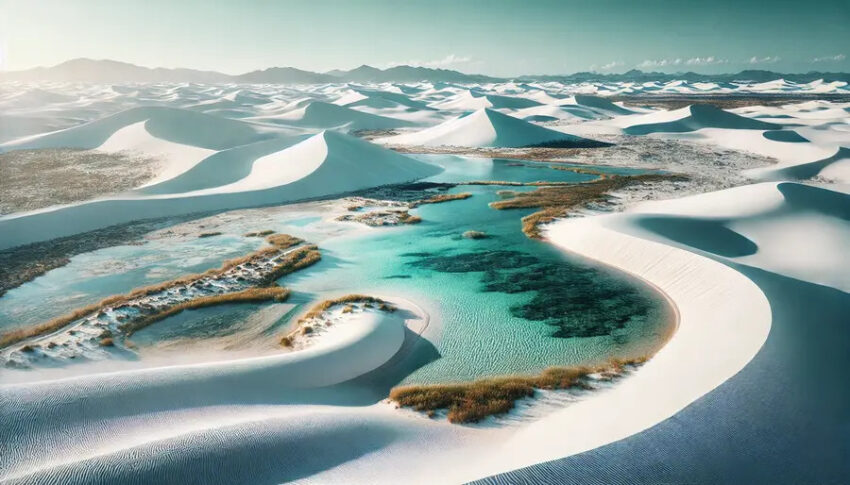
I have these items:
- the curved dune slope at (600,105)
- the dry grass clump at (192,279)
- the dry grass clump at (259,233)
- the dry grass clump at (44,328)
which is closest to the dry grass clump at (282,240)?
the dry grass clump at (192,279)

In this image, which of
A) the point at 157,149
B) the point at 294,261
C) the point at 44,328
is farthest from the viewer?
the point at 157,149

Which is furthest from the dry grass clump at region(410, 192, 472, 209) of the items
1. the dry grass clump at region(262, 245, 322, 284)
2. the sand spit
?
the sand spit

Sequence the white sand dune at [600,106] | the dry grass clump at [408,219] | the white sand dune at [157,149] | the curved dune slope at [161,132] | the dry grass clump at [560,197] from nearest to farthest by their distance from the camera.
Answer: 1. the dry grass clump at [560,197]
2. the dry grass clump at [408,219]
3. the white sand dune at [157,149]
4. the curved dune slope at [161,132]
5. the white sand dune at [600,106]

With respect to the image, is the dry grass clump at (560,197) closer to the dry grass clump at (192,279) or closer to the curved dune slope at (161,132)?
the dry grass clump at (192,279)

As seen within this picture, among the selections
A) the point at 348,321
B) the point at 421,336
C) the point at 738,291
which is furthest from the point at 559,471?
the point at 738,291

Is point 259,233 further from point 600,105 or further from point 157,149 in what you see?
point 600,105

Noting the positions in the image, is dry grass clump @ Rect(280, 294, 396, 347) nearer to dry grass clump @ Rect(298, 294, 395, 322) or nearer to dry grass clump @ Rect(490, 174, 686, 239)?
dry grass clump @ Rect(298, 294, 395, 322)

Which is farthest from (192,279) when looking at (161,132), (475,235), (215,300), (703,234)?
(161,132)
